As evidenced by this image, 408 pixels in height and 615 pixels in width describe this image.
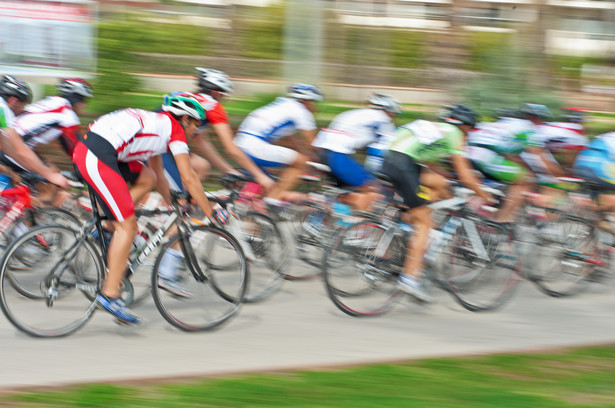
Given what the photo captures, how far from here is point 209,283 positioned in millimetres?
5980

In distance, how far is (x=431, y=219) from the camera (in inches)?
258

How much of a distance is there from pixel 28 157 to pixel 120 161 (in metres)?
1.38

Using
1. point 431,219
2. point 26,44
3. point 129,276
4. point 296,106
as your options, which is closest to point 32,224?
point 129,276

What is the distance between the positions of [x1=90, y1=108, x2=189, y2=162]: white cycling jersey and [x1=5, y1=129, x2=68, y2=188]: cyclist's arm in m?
1.16

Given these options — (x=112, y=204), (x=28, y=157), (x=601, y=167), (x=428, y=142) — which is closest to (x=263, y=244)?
(x=428, y=142)

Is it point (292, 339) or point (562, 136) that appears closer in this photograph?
point (292, 339)

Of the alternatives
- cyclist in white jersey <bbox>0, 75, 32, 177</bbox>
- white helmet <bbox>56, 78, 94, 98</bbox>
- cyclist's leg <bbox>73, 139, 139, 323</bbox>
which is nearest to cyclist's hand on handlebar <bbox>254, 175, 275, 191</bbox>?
white helmet <bbox>56, 78, 94, 98</bbox>

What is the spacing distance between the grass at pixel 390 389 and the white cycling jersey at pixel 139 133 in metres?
1.83

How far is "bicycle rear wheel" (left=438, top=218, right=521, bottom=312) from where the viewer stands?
6676 mm

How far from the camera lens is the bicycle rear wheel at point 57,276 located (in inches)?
217

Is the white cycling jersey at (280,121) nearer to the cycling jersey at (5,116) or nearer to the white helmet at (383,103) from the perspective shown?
the white helmet at (383,103)

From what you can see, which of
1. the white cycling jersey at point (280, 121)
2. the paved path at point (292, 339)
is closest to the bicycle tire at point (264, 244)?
the paved path at point (292, 339)

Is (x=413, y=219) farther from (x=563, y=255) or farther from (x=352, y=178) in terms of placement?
(x=563, y=255)

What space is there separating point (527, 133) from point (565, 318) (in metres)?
2.22
